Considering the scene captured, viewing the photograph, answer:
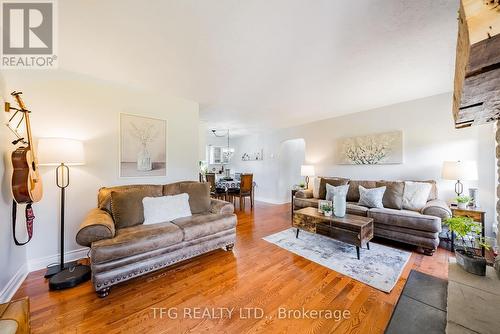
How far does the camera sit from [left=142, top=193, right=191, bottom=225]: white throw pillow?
237 centimetres

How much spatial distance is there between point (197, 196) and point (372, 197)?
288 centimetres

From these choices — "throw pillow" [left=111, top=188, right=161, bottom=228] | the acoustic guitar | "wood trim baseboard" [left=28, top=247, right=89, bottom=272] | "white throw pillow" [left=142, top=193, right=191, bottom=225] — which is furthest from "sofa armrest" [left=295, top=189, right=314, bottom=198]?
the acoustic guitar

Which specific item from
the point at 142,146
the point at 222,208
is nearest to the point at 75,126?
the point at 142,146

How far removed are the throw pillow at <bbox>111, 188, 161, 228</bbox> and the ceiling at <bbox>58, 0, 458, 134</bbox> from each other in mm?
1518

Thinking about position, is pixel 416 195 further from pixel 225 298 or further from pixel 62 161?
pixel 62 161

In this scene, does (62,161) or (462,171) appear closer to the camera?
(62,161)

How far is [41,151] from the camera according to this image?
6.32 feet

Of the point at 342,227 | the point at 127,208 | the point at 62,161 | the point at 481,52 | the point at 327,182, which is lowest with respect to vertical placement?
the point at 342,227

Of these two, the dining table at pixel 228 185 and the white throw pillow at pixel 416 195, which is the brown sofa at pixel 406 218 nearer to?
the white throw pillow at pixel 416 195

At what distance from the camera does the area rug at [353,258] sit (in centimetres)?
198

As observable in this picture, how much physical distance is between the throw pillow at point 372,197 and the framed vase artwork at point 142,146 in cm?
343

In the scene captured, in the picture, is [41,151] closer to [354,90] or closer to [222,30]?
[222,30]

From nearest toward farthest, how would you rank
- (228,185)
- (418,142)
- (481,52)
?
(481,52) → (418,142) → (228,185)

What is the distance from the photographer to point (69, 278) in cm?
185
